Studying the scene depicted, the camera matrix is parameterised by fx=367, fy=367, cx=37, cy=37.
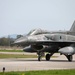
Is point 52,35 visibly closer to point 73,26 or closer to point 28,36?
point 28,36

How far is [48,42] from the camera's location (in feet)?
128

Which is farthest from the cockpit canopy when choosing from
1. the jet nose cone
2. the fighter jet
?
the jet nose cone

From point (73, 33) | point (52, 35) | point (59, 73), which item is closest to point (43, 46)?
point (52, 35)

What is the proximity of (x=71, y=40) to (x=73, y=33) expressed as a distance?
210 centimetres

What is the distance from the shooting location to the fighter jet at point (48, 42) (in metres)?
37.8

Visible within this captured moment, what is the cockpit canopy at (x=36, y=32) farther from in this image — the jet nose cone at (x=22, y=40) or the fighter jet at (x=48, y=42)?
the jet nose cone at (x=22, y=40)

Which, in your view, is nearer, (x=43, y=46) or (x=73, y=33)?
(x=43, y=46)

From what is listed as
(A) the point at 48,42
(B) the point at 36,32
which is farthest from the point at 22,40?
(B) the point at 36,32

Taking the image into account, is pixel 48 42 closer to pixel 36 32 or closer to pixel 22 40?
pixel 36 32

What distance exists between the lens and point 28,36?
127 feet

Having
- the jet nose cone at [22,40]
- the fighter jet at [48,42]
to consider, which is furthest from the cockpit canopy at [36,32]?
the jet nose cone at [22,40]

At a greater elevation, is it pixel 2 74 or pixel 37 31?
pixel 37 31

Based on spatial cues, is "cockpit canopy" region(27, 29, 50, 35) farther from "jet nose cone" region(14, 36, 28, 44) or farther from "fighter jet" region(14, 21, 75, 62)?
"jet nose cone" region(14, 36, 28, 44)

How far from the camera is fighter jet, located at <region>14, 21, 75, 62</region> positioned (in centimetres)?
3780
